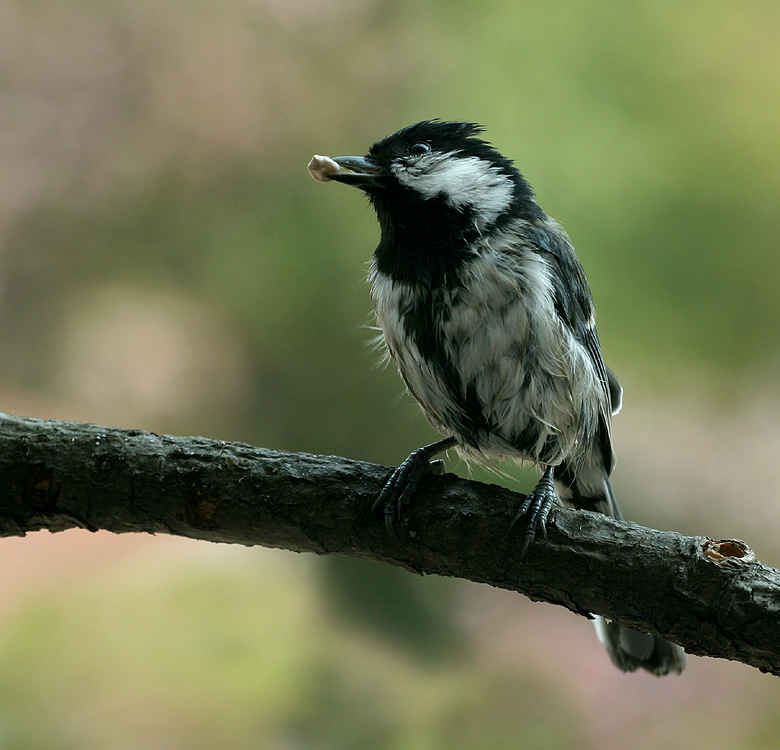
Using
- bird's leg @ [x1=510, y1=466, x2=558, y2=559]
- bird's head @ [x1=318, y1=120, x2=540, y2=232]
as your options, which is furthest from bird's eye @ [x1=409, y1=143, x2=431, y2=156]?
bird's leg @ [x1=510, y1=466, x2=558, y2=559]

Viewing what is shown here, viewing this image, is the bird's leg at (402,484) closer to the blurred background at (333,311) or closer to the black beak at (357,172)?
the black beak at (357,172)

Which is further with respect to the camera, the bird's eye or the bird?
the bird's eye

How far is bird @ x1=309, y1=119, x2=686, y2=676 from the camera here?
132cm

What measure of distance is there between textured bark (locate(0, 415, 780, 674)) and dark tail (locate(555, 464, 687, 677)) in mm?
344

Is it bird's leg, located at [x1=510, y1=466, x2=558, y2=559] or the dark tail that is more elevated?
bird's leg, located at [x1=510, y1=466, x2=558, y2=559]

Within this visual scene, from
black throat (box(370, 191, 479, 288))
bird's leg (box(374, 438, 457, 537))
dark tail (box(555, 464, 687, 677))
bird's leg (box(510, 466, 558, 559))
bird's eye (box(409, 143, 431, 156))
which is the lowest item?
dark tail (box(555, 464, 687, 677))

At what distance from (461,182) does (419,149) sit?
12 cm

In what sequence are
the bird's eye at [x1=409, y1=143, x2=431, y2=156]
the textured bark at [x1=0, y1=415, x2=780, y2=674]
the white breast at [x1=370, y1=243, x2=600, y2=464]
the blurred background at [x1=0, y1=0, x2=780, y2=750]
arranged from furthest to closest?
the blurred background at [x1=0, y1=0, x2=780, y2=750] < the bird's eye at [x1=409, y1=143, x2=431, y2=156] < the white breast at [x1=370, y1=243, x2=600, y2=464] < the textured bark at [x1=0, y1=415, x2=780, y2=674]

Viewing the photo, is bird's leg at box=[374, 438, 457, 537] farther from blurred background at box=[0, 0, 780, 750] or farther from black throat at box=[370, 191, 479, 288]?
blurred background at box=[0, 0, 780, 750]

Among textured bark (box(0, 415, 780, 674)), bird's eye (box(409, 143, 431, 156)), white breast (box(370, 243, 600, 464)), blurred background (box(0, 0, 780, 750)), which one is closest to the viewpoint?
textured bark (box(0, 415, 780, 674))

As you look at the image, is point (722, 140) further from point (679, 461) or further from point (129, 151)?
point (129, 151)

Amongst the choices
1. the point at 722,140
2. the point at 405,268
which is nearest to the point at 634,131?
the point at 722,140

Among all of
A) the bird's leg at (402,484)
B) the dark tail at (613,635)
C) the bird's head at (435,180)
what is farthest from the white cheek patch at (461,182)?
the dark tail at (613,635)

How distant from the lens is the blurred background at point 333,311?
1.92 metres
